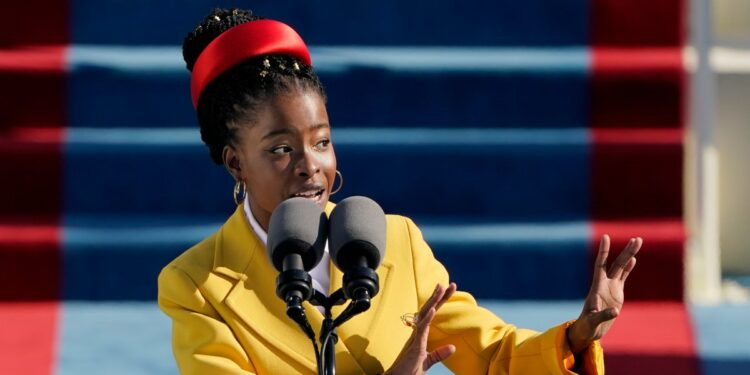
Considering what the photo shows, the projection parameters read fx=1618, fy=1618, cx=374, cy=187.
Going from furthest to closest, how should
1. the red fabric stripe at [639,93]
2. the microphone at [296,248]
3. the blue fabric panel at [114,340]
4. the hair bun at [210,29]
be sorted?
the red fabric stripe at [639,93] → the blue fabric panel at [114,340] → the hair bun at [210,29] → the microphone at [296,248]

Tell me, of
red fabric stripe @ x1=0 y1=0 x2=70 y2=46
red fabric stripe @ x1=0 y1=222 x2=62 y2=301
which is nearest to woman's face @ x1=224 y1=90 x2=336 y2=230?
red fabric stripe @ x1=0 y1=222 x2=62 y2=301

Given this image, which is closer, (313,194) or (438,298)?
(438,298)

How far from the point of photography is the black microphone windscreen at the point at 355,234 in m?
2.03

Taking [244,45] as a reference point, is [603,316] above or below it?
below

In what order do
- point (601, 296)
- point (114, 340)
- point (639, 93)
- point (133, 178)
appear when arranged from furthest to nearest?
point (639, 93) → point (133, 178) → point (114, 340) → point (601, 296)

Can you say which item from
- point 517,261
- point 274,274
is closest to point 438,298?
point 274,274

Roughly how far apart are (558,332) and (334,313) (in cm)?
35

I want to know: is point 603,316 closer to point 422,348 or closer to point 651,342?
point 422,348

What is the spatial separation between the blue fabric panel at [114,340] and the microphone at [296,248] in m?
1.81

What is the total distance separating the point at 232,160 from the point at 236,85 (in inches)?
5.5

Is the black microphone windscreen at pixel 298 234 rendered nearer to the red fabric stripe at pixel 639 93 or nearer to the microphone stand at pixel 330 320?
the microphone stand at pixel 330 320

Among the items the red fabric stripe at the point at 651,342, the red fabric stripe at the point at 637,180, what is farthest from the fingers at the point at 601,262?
the red fabric stripe at the point at 637,180

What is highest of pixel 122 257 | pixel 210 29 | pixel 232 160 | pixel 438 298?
pixel 210 29

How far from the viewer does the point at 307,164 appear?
2.38 metres
